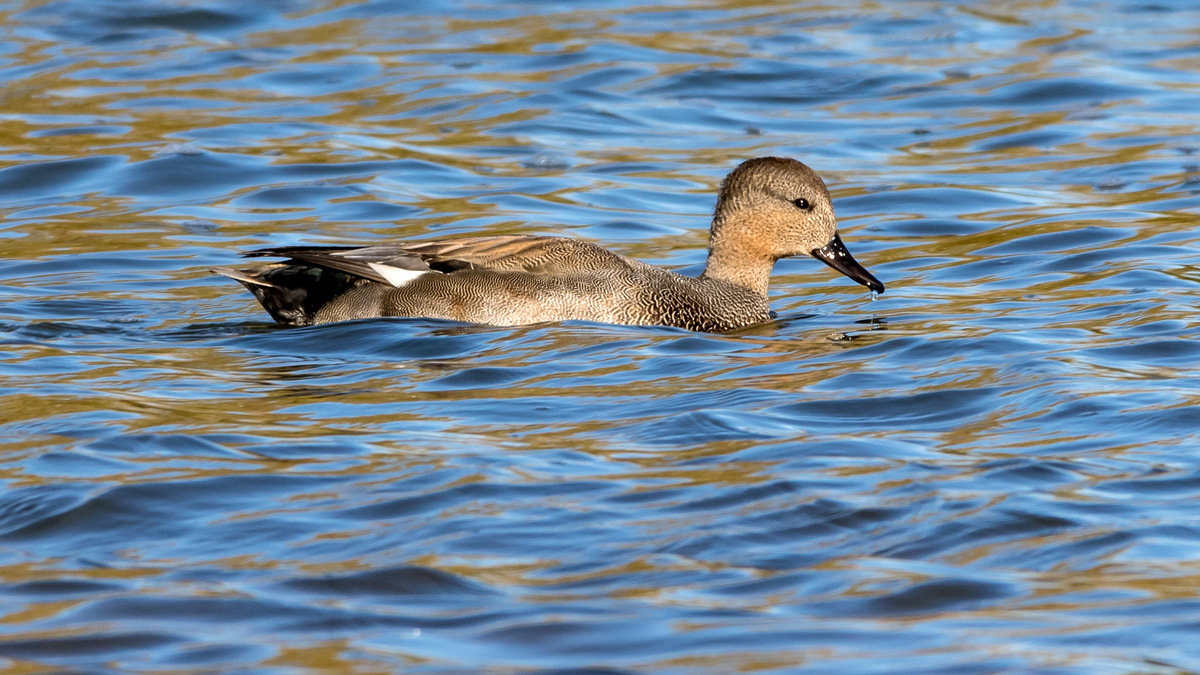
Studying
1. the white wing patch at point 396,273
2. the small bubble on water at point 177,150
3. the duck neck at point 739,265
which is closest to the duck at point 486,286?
the white wing patch at point 396,273

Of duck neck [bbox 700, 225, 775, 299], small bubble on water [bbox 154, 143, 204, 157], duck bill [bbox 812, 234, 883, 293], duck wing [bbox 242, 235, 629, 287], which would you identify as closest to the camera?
duck wing [bbox 242, 235, 629, 287]

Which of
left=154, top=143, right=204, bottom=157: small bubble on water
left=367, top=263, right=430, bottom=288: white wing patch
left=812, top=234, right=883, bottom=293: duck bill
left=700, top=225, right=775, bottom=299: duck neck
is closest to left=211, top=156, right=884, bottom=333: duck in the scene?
left=367, top=263, right=430, bottom=288: white wing patch

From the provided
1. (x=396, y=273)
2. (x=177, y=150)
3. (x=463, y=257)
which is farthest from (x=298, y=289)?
(x=177, y=150)

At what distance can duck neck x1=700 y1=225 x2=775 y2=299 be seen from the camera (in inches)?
335

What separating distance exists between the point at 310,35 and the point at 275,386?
8285 mm

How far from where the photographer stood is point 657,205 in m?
10.6

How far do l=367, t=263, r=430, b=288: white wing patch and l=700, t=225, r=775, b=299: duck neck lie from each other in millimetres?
1469

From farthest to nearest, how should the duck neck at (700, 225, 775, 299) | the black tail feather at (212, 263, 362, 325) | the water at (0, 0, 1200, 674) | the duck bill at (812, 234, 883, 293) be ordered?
the duck neck at (700, 225, 775, 299)
the duck bill at (812, 234, 883, 293)
the black tail feather at (212, 263, 362, 325)
the water at (0, 0, 1200, 674)

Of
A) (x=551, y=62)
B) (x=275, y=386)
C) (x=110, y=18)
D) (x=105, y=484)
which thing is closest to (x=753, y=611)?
(x=105, y=484)

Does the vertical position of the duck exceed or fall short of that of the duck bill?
it exceeds it

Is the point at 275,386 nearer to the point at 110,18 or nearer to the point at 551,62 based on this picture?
the point at 551,62

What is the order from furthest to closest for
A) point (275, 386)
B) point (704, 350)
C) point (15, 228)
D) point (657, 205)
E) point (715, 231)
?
point (657, 205), point (15, 228), point (715, 231), point (704, 350), point (275, 386)

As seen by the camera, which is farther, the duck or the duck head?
the duck head

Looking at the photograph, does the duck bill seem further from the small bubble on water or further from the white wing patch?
the small bubble on water
